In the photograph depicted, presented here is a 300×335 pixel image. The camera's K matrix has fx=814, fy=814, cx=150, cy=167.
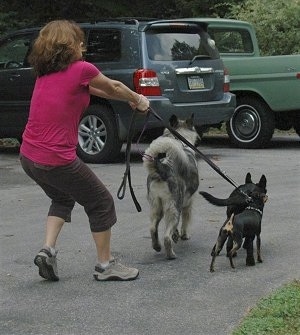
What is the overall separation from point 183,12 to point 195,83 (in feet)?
34.9

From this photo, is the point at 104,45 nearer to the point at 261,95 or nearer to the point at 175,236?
the point at 261,95

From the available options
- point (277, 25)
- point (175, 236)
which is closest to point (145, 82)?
point (175, 236)

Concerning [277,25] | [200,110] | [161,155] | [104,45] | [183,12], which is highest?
[183,12]

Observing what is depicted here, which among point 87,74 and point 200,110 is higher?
point 87,74

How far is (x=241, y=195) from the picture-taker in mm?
6438

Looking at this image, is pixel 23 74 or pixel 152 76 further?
pixel 23 74

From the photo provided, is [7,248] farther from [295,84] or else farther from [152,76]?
[295,84]

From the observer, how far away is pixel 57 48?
18.1 feet

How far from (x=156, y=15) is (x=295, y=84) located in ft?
35.7

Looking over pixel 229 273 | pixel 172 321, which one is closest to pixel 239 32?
pixel 229 273

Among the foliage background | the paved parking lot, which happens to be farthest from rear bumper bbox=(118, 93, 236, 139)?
the foliage background

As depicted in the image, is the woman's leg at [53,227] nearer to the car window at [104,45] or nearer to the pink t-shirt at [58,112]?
the pink t-shirt at [58,112]

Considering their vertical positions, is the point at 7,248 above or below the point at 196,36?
A: below

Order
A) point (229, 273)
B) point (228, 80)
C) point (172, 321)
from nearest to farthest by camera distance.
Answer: point (172, 321) → point (229, 273) → point (228, 80)
